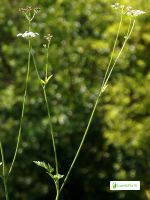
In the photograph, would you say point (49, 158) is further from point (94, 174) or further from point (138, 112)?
point (138, 112)

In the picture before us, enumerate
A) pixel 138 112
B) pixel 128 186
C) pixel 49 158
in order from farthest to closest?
pixel 49 158 < pixel 138 112 < pixel 128 186

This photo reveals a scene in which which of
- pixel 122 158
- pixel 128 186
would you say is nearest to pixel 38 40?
pixel 122 158

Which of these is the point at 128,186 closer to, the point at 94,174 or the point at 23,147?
the point at 23,147

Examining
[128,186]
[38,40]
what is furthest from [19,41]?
[128,186]

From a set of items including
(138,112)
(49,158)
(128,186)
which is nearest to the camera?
(128,186)

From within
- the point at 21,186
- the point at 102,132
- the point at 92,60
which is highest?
the point at 92,60

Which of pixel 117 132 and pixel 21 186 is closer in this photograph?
pixel 117 132

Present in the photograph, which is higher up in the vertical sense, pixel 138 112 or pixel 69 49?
pixel 69 49
